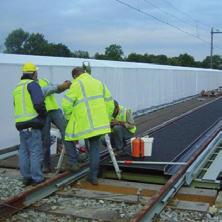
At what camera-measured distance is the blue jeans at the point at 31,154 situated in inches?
299

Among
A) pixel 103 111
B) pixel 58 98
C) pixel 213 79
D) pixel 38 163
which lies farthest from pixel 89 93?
pixel 213 79

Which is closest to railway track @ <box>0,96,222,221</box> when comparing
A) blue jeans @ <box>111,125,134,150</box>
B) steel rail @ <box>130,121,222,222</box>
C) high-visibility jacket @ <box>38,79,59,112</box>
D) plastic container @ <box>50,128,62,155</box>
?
steel rail @ <box>130,121,222,222</box>

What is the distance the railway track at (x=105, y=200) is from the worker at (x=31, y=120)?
43 centimetres

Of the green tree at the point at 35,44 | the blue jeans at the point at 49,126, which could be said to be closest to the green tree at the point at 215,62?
the green tree at the point at 35,44

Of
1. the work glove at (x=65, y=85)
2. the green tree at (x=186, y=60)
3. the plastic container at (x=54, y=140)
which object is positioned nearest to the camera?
the work glove at (x=65, y=85)

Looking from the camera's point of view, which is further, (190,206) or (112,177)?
(112,177)

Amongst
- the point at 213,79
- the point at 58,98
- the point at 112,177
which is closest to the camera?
the point at 112,177

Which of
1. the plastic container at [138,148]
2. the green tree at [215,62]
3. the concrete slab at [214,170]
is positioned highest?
the green tree at [215,62]

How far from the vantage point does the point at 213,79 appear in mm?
38750

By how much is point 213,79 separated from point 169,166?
3147cm

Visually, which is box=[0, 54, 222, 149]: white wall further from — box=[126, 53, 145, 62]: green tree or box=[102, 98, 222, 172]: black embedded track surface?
box=[126, 53, 145, 62]: green tree

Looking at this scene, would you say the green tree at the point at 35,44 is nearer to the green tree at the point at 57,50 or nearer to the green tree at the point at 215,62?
the green tree at the point at 57,50

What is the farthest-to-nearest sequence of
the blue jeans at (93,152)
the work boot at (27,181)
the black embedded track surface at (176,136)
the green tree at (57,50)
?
the green tree at (57,50)
the black embedded track surface at (176,136)
the work boot at (27,181)
the blue jeans at (93,152)

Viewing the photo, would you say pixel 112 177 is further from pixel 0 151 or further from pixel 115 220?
pixel 0 151
